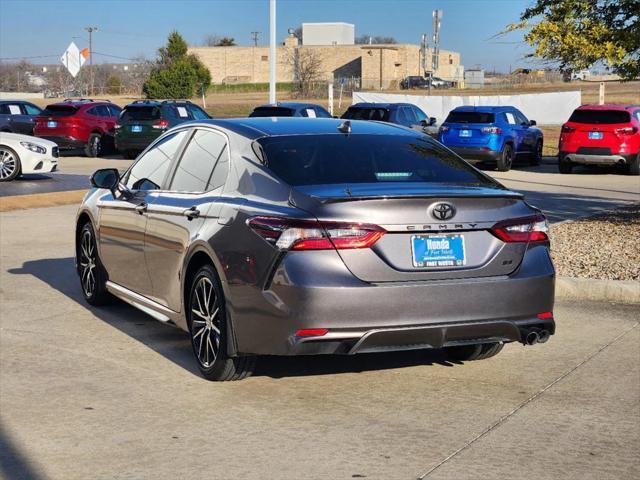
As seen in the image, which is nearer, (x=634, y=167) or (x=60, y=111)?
(x=634, y=167)

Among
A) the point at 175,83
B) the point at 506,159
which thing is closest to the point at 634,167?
the point at 506,159

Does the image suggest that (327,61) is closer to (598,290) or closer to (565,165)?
(565,165)

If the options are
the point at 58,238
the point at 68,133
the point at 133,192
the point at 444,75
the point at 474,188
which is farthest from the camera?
the point at 444,75

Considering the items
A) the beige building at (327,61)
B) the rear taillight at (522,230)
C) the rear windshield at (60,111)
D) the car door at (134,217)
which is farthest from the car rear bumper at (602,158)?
the beige building at (327,61)

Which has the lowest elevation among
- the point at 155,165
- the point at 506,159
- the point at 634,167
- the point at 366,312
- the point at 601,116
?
the point at 634,167

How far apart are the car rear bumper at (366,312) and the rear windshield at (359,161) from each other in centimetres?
70

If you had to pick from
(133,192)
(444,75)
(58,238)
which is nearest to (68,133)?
(58,238)

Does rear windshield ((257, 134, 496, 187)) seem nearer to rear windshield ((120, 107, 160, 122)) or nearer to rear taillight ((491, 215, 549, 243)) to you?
rear taillight ((491, 215, 549, 243))

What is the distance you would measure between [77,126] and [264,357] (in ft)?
84.0

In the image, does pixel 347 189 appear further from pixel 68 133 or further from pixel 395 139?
pixel 68 133

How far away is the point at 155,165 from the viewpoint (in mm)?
8062

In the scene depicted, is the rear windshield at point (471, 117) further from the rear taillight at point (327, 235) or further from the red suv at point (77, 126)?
the rear taillight at point (327, 235)

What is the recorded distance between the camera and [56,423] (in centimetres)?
586

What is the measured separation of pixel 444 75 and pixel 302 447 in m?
141
